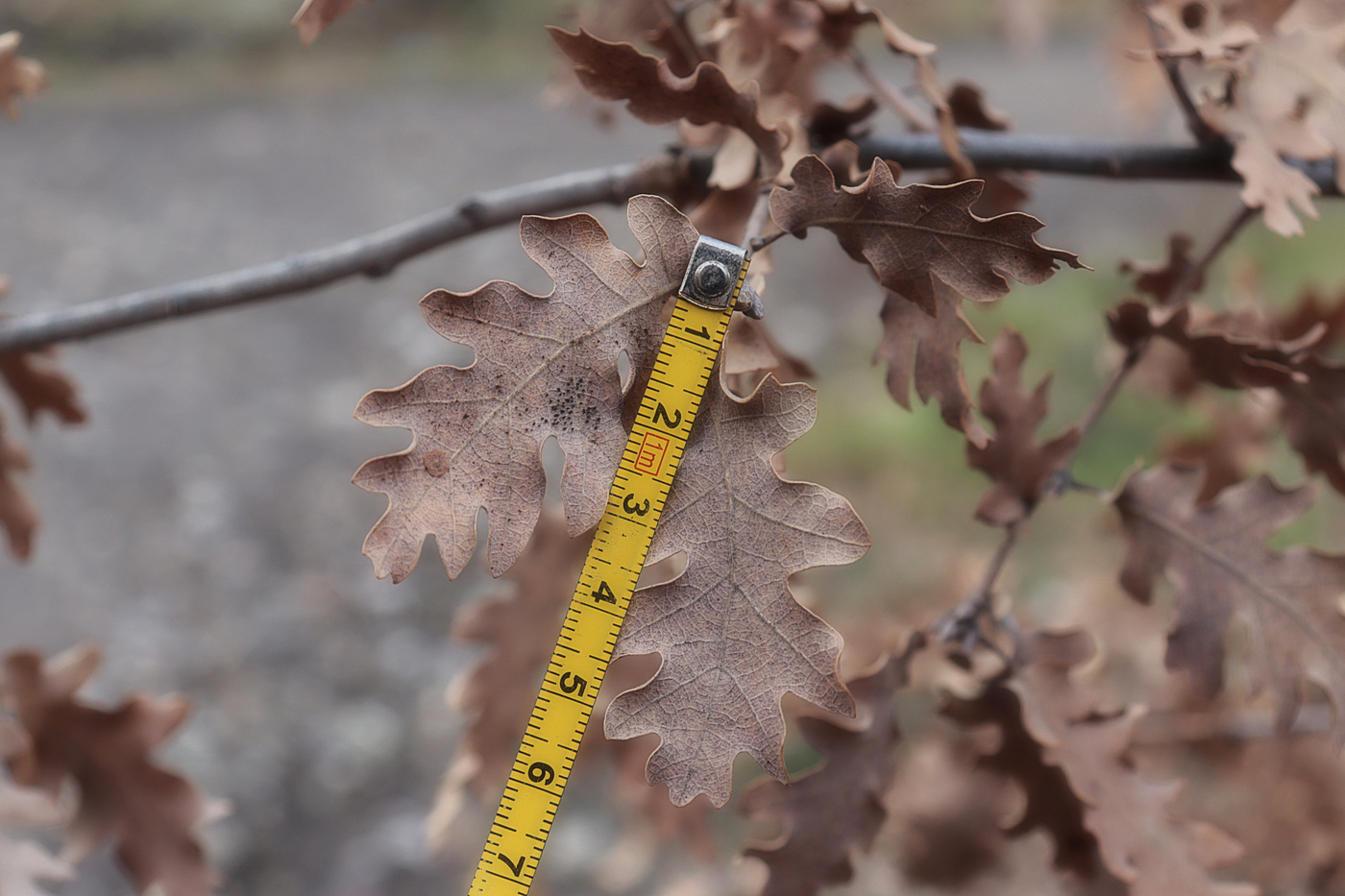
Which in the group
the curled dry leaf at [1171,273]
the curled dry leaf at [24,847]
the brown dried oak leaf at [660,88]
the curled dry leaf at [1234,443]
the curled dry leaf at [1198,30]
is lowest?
the curled dry leaf at [1234,443]

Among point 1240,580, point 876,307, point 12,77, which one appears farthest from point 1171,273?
point 876,307

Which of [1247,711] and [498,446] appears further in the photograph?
[1247,711]

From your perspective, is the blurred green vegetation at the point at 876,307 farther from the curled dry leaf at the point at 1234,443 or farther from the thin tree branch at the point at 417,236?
the thin tree branch at the point at 417,236

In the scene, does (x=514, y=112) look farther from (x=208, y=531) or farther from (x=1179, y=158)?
(x=1179, y=158)

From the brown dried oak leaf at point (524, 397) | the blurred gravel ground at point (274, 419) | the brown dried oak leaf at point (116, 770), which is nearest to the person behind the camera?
the brown dried oak leaf at point (524, 397)

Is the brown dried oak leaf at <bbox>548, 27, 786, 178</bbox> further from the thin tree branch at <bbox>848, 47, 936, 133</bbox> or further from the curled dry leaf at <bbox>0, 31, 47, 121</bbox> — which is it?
the curled dry leaf at <bbox>0, 31, 47, 121</bbox>

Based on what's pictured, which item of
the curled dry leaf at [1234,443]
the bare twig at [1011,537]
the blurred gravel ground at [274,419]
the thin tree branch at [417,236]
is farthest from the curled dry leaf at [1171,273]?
the blurred gravel ground at [274,419]

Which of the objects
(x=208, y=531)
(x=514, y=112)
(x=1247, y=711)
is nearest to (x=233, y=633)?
(x=208, y=531)
